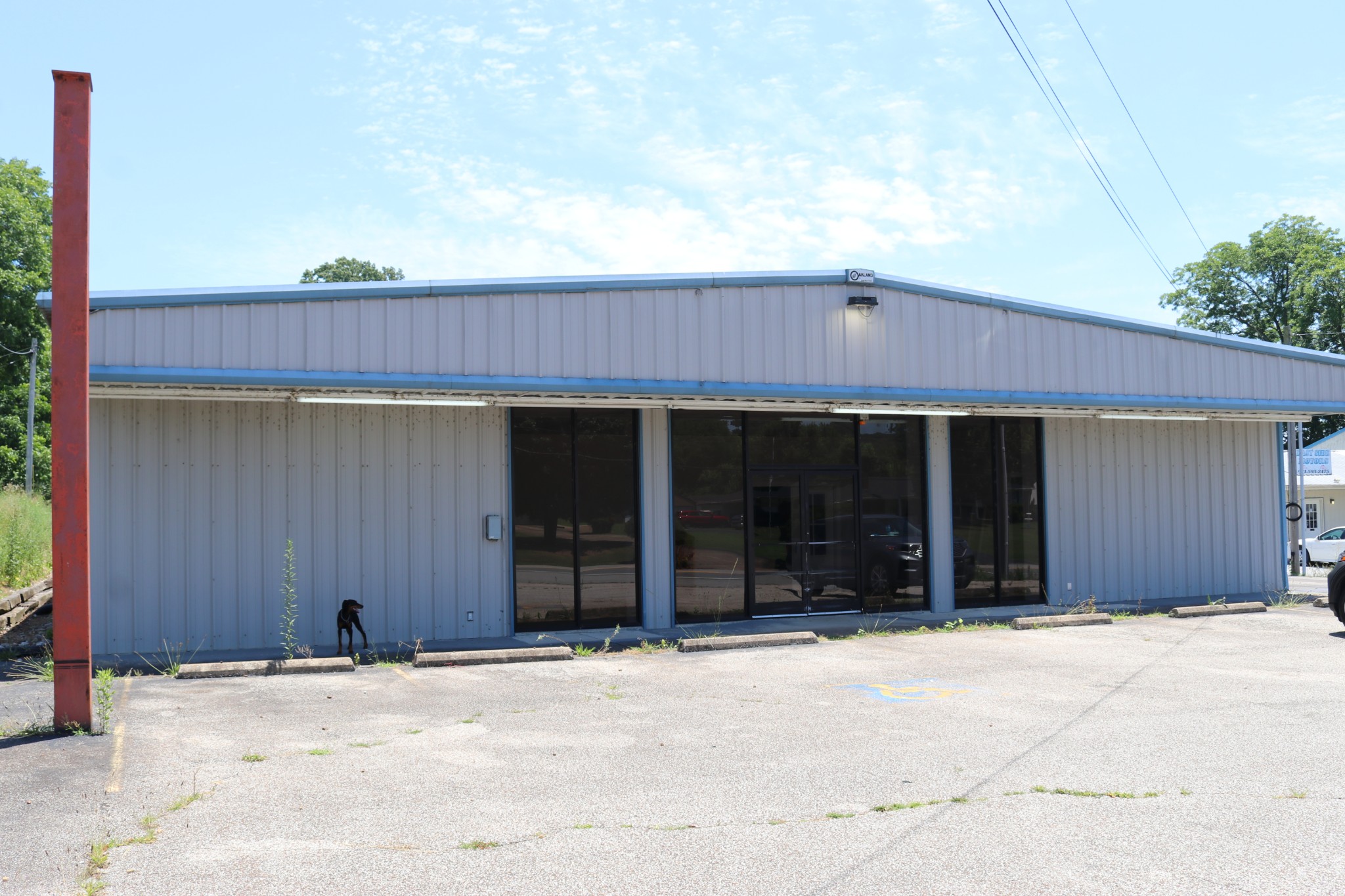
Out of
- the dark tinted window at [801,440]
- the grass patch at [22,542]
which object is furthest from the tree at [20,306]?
the dark tinted window at [801,440]

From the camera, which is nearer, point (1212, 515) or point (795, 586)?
point (795, 586)

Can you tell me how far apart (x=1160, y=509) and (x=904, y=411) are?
5.83 metres

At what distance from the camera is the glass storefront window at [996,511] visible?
1758 centimetres

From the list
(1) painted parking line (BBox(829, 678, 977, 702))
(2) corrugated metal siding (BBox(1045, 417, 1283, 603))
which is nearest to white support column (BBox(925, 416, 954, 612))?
(2) corrugated metal siding (BBox(1045, 417, 1283, 603))

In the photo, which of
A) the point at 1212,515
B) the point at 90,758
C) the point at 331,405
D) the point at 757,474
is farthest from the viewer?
the point at 1212,515

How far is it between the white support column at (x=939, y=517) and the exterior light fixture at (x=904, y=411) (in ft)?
1.44

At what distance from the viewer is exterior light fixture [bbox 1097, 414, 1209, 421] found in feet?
59.1

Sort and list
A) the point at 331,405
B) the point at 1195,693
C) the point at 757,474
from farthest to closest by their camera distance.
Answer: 1. the point at 757,474
2. the point at 331,405
3. the point at 1195,693

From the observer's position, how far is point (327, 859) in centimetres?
539

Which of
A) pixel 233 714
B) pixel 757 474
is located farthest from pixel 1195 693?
pixel 233 714

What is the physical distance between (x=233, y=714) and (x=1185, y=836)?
7.27 m

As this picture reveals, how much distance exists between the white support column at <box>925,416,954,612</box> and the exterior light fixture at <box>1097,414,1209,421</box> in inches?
113

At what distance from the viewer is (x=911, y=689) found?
10398mm

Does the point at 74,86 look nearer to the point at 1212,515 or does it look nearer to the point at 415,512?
the point at 415,512
